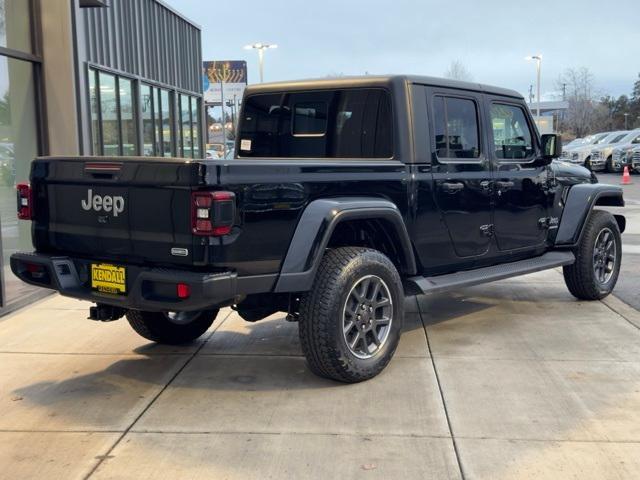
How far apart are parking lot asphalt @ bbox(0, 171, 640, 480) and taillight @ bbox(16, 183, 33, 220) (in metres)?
1.11

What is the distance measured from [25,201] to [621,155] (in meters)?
28.2

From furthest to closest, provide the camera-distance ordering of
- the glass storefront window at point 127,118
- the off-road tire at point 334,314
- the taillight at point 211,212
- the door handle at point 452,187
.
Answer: the glass storefront window at point 127,118, the door handle at point 452,187, the off-road tire at point 334,314, the taillight at point 211,212

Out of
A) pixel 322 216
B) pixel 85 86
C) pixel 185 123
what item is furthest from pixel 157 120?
pixel 322 216

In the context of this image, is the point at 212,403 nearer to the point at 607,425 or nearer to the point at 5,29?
the point at 607,425

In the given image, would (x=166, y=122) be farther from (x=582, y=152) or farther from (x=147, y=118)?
(x=582, y=152)

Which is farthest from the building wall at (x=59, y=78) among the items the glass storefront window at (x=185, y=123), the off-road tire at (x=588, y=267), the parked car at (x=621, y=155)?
the parked car at (x=621, y=155)

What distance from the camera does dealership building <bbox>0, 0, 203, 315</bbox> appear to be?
24.8 feet

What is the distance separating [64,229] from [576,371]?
3524 mm

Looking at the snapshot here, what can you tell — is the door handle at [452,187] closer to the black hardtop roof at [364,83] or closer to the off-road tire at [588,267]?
the black hardtop roof at [364,83]

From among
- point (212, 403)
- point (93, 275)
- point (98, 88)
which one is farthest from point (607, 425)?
point (98, 88)

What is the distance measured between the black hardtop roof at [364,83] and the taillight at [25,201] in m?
2.07

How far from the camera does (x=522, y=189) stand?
617cm

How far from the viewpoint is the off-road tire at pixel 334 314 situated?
4.41 m

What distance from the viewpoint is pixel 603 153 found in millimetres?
30188
